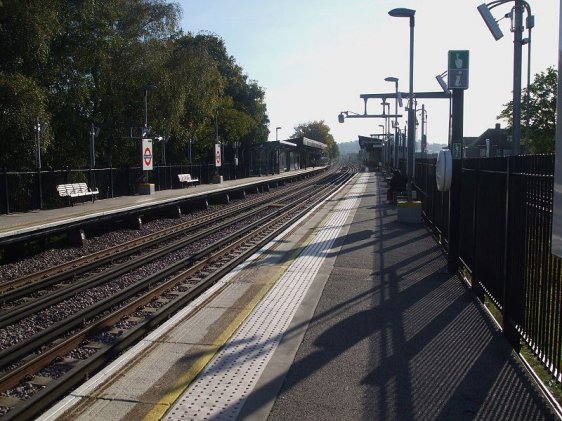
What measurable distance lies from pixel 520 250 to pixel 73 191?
1902 centimetres

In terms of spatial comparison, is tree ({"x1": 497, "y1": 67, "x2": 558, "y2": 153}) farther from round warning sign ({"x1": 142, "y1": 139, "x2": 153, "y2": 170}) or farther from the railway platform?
the railway platform

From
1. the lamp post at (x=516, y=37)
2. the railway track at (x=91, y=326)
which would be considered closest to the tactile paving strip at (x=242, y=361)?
the railway track at (x=91, y=326)

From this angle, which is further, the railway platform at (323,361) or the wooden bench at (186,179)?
the wooden bench at (186,179)

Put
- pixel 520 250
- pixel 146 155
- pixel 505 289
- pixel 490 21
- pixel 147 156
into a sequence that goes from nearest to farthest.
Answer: pixel 520 250
pixel 505 289
pixel 490 21
pixel 146 155
pixel 147 156

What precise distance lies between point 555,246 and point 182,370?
146 inches

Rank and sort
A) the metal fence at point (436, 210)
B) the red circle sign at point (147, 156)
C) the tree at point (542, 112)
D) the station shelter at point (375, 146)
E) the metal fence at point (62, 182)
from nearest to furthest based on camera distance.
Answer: the metal fence at point (436, 210) < the metal fence at point (62, 182) < the red circle sign at point (147, 156) < the tree at point (542, 112) < the station shelter at point (375, 146)

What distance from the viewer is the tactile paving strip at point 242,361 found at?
4.88 metres

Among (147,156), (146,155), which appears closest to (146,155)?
(146,155)

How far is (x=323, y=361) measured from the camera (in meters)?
5.93

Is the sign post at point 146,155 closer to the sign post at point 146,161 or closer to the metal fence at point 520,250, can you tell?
the sign post at point 146,161

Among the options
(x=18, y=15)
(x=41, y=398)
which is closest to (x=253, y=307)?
(x=41, y=398)

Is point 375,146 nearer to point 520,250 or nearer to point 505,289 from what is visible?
point 505,289

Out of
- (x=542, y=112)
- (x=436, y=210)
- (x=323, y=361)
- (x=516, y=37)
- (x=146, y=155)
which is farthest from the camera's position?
(x=542, y=112)

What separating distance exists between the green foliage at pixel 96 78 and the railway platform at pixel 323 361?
16635 millimetres
